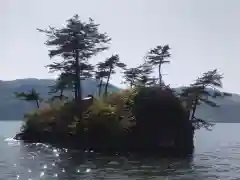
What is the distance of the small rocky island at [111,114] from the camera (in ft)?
160

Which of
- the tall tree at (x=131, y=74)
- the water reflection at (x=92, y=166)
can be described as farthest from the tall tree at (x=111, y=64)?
the water reflection at (x=92, y=166)

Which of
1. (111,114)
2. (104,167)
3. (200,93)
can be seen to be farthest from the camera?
(200,93)

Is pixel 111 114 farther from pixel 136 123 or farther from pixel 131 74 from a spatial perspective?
pixel 131 74

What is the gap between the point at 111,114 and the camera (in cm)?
4847

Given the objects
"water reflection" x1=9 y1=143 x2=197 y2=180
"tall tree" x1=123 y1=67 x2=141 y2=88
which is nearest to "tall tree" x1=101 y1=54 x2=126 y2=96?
"tall tree" x1=123 y1=67 x2=141 y2=88

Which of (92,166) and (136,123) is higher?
(136,123)

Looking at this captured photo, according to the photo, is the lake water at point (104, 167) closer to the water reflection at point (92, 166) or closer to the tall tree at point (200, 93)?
the water reflection at point (92, 166)

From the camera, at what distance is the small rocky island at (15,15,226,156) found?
48906mm

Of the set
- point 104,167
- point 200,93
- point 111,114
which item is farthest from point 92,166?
point 200,93

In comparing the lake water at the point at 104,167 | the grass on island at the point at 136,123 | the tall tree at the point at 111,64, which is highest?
the tall tree at the point at 111,64

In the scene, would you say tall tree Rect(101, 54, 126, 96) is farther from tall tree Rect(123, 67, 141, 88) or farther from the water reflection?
the water reflection

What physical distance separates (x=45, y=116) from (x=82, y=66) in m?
8.94

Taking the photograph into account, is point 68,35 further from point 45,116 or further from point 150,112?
point 150,112

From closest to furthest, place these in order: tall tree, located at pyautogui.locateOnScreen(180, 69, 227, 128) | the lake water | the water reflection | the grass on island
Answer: the lake water
the water reflection
the grass on island
tall tree, located at pyautogui.locateOnScreen(180, 69, 227, 128)
